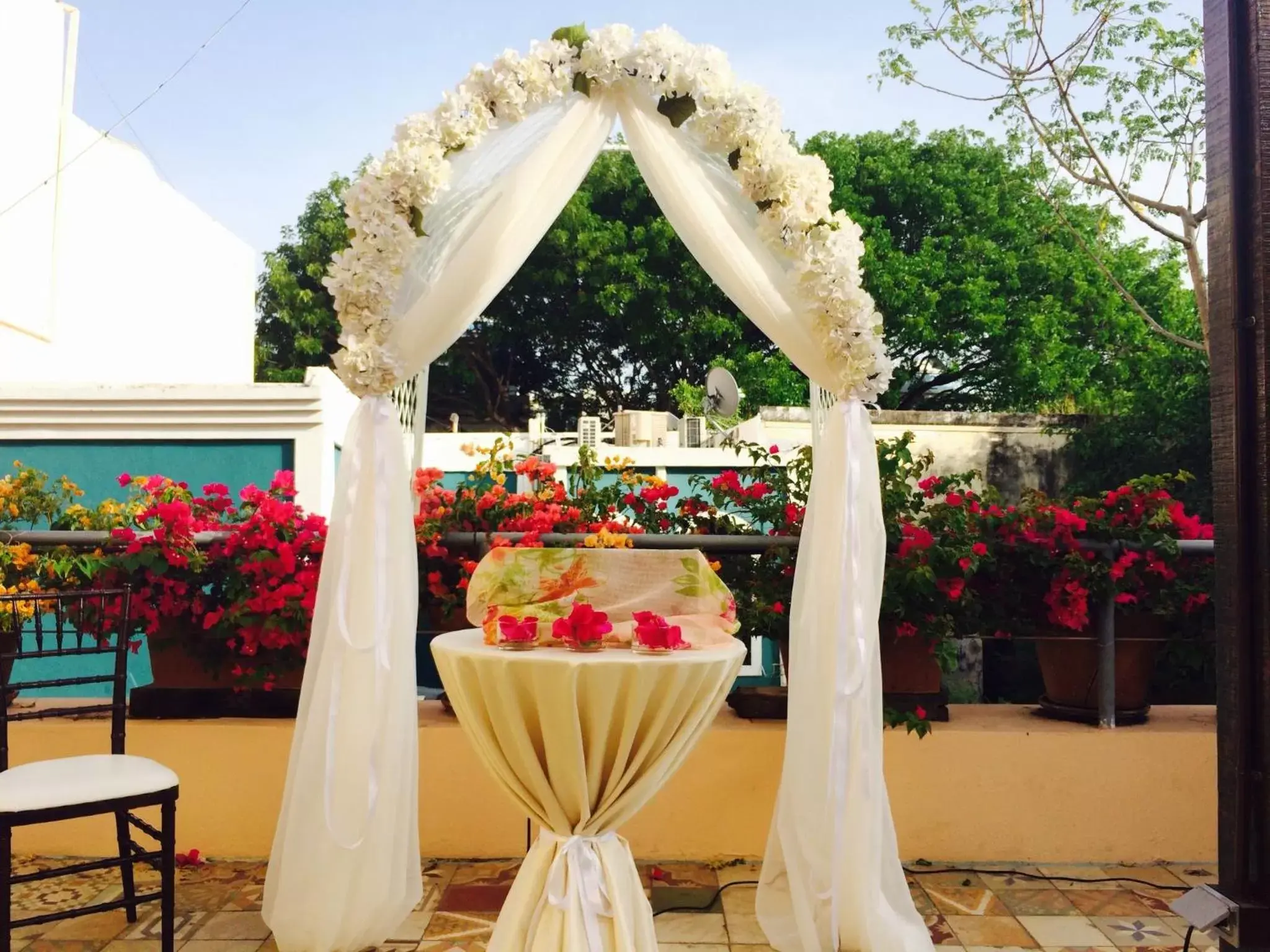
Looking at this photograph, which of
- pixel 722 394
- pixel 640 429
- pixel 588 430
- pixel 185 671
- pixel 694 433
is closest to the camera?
pixel 185 671

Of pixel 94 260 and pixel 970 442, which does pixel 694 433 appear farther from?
pixel 94 260

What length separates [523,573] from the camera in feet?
8.18

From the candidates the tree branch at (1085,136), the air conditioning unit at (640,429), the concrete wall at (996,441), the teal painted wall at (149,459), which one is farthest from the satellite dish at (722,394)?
the teal painted wall at (149,459)

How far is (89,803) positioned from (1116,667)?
10.0ft

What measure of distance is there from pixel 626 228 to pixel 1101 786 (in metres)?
16.0

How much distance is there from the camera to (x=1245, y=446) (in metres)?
2.15

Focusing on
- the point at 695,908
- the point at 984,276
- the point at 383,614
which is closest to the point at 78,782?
the point at 383,614

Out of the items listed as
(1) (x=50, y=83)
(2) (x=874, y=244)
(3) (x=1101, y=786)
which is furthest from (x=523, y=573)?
(2) (x=874, y=244)

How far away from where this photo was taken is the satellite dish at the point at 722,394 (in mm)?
10914

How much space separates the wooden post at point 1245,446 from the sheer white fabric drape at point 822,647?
782 millimetres

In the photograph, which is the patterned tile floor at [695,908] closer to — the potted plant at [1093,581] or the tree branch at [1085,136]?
the potted plant at [1093,581]

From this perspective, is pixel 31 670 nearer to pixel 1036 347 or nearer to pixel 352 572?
pixel 352 572

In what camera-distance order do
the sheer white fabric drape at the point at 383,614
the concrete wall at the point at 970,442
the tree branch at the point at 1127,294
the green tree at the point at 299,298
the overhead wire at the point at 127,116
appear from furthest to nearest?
the green tree at the point at 299,298
the concrete wall at the point at 970,442
the tree branch at the point at 1127,294
the overhead wire at the point at 127,116
the sheer white fabric drape at the point at 383,614

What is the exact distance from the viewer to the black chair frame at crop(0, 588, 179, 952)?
2336 mm
